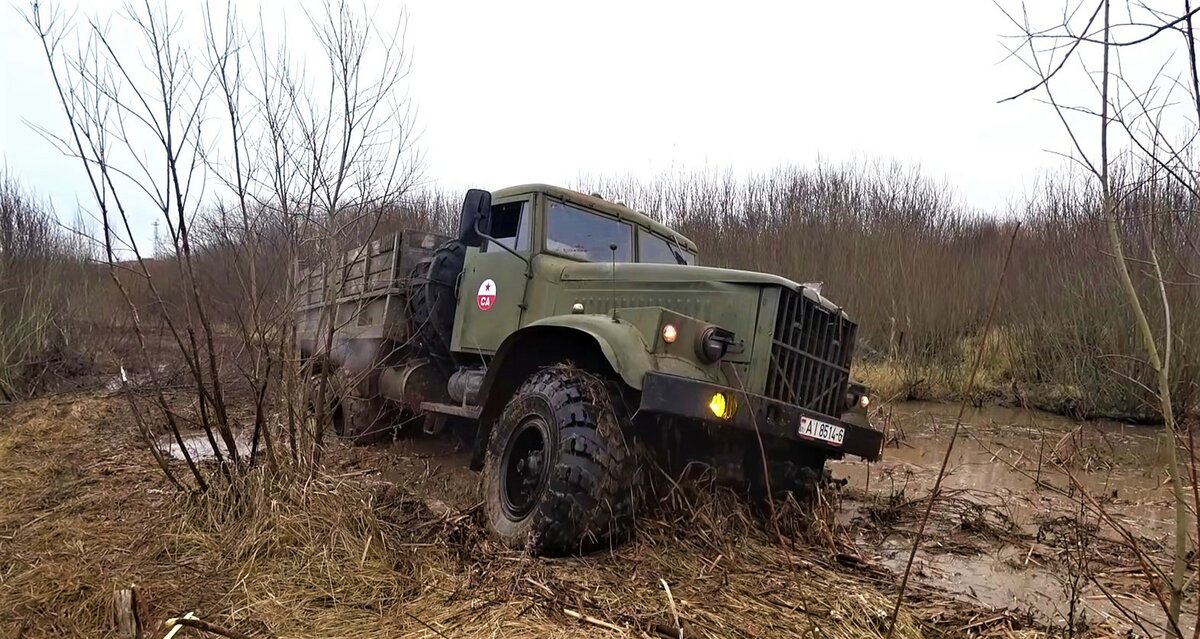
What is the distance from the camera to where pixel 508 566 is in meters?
3.26

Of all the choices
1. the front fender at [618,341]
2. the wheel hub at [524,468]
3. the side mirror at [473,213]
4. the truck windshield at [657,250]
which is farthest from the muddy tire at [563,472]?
the truck windshield at [657,250]

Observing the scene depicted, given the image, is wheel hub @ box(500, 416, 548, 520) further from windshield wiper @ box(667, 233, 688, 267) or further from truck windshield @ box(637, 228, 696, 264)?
windshield wiper @ box(667, 233, 688, 267)

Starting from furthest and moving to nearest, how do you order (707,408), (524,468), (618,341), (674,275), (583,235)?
(583,235) → (674,275) → (524,468) → (618,341) → (707,408)

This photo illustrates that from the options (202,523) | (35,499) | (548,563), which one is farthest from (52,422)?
(548,563)

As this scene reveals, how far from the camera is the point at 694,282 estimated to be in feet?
13.7

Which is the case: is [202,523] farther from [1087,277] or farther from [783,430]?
[1087,277]

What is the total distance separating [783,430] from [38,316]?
1254 cm

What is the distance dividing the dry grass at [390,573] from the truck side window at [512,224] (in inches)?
76.1

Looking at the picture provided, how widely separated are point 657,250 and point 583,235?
2.30 ft

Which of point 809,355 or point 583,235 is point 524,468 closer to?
point 809,355

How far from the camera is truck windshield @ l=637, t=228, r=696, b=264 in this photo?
18.1ft

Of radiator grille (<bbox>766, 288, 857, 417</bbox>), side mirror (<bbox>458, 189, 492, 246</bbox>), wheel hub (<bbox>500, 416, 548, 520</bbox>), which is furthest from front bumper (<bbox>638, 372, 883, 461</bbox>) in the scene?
side mirror (<bbox>458, 189, 492, 246</bbox>)

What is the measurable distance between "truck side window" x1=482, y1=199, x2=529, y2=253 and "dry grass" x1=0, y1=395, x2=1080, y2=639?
1.93 metres

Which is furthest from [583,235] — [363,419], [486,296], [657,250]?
[363,419]
